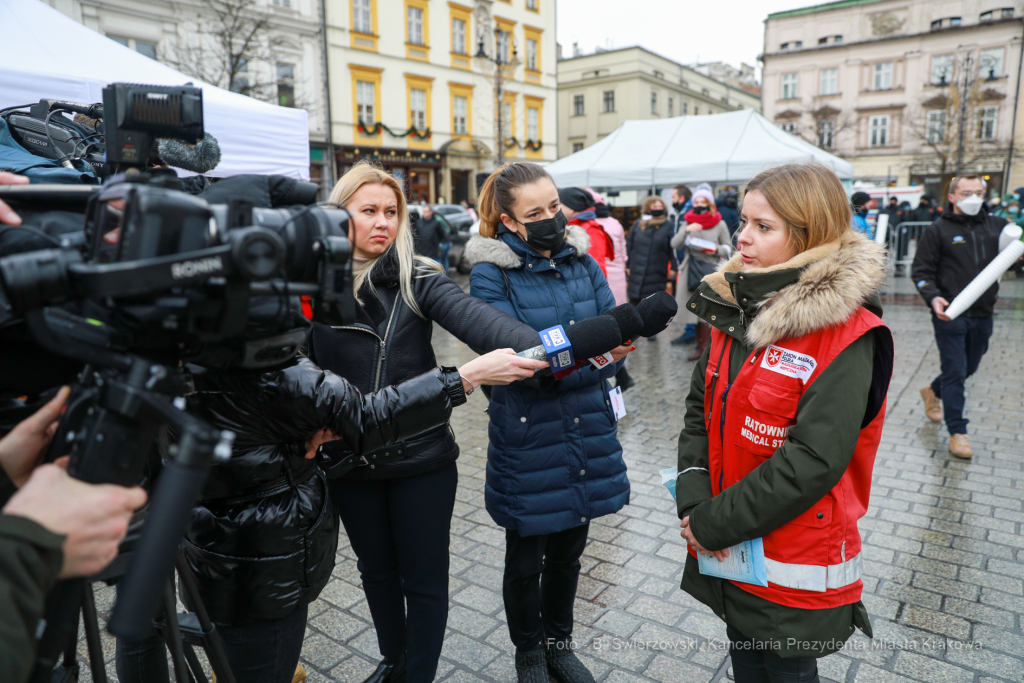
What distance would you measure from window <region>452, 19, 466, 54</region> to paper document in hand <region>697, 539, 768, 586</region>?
110ft

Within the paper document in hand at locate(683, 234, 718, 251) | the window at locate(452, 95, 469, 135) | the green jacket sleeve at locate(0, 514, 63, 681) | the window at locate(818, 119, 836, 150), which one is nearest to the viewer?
the green jacket sleeve at locate(0, 514, 63, 681)

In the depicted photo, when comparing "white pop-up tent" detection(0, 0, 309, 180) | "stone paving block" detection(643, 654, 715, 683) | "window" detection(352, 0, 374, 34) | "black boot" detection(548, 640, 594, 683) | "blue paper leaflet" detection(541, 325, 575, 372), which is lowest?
"stone paving block" detection(643, 654, 715, 683)

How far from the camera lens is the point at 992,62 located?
39969mm

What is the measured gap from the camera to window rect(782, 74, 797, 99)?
4645 cm

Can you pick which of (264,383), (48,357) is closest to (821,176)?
(264,383)

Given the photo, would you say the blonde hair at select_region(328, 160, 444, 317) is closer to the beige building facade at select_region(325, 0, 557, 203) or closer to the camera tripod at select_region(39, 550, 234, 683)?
the camera tripod at select_region(39, 550, 234, 683)

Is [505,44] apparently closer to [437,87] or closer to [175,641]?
[437,87]

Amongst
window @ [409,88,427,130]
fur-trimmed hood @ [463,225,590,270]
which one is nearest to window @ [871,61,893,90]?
window @ [409,88,427,130]

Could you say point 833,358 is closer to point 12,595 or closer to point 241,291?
point 241,291

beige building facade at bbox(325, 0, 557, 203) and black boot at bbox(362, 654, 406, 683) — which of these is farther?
beige building facade at bbox(325, 0, 557, 203)

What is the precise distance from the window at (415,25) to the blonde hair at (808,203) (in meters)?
31.6

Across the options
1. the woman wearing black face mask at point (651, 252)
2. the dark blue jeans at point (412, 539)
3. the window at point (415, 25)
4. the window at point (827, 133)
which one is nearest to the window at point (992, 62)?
the window at point (827, 133)

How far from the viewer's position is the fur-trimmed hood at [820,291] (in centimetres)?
172

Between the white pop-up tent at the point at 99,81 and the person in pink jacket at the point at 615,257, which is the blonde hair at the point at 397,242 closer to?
the white pop-up tent at the point at 99,81
